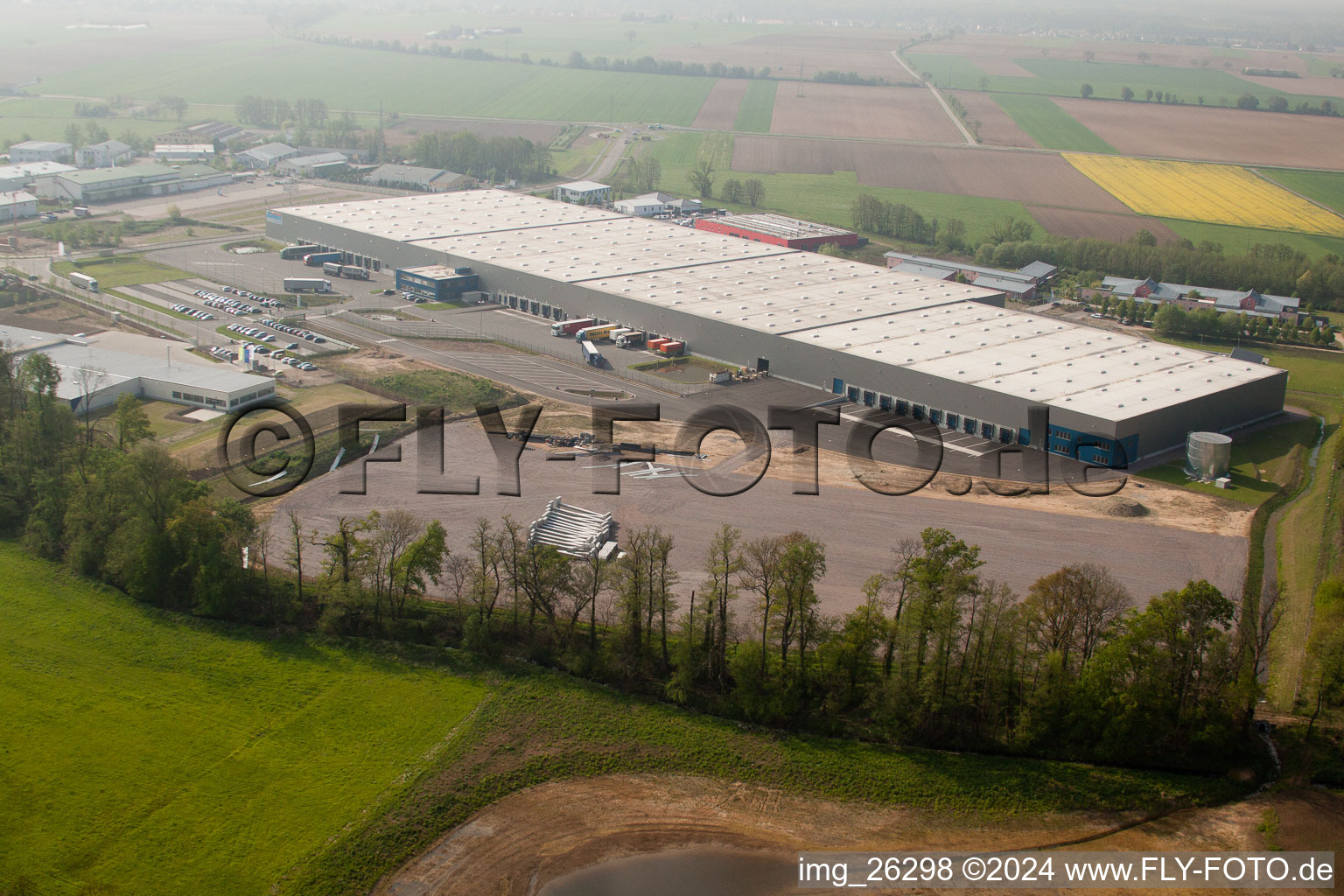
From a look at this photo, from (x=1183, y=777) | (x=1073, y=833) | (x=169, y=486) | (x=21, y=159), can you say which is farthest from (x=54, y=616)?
(x=21, y=159)

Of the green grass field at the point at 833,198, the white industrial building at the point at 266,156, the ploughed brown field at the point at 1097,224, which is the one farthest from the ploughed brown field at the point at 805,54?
the white industrial building at the point at 266,156

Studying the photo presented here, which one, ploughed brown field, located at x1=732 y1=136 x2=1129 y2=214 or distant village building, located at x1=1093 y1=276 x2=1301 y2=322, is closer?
distant village building, located at x1=1093 y1=276 x2=1301 y2=322

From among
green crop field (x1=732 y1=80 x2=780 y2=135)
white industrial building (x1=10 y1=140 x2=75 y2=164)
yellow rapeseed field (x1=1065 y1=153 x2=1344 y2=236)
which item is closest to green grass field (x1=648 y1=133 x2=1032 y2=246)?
yellow rapeseed field (x1=1065 y1=153 x2=1344 y2=236)

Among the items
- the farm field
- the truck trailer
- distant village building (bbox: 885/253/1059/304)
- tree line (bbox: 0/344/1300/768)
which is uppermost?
distant village building (bbox: 885/253/1059/304)

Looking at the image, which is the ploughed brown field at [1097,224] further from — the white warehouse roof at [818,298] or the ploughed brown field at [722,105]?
the ploughed brown field at [722,105]

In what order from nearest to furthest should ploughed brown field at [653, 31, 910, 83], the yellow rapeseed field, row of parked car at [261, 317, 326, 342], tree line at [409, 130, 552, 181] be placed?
row of parked car at [261, 317, 326, 342]
the yellow rapeseed field
tree line at [409, 130, 552, 181]
ploughed brown field at [653, 31, 910, 83]

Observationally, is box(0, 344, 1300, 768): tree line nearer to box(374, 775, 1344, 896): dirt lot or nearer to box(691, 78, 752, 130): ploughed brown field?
box(374, 775, 1344, 896): dirt lot

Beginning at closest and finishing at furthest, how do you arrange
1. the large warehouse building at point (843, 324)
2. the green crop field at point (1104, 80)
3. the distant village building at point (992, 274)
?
1. the large warehouse building at point (843, 324)
2. the distant village building at point (992, 274)
3. the green crop field at point (1104, 80)

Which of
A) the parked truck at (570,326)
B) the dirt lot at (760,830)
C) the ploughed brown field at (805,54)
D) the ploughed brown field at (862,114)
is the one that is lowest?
the dirt lot at (760,830)
